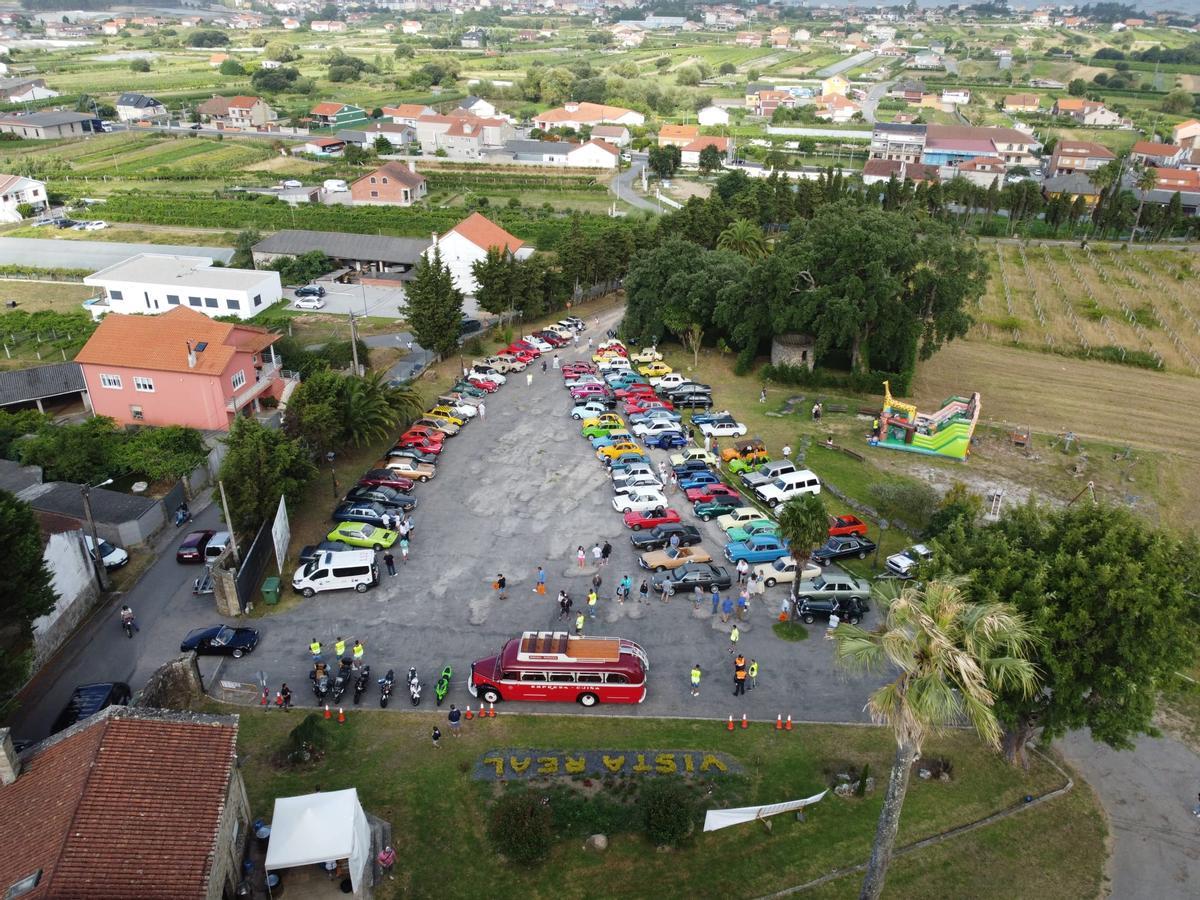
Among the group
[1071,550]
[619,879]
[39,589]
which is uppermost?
[1071,550]

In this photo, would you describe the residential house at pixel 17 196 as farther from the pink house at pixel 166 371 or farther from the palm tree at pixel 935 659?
the palm tree at pixel 935 659

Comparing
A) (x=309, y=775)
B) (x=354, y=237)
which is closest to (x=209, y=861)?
(x=309, y=775)

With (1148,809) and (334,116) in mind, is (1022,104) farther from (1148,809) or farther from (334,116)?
(1148,809)

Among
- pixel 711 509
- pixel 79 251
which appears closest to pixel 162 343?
pixel 711 509

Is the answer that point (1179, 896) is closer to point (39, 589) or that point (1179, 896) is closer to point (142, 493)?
point (39, 589)

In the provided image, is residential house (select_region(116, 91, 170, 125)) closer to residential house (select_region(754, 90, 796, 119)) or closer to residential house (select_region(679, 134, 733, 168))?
residential house (select_region(679, 134, 733, 168))
